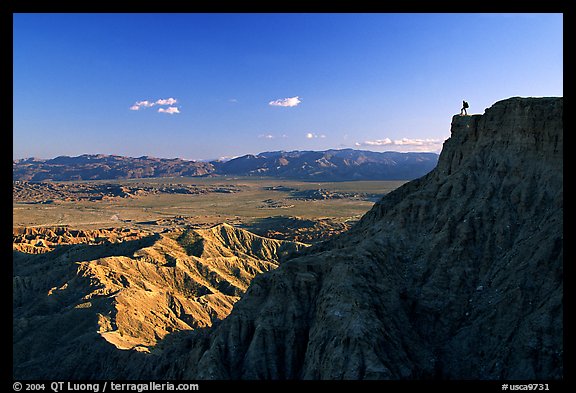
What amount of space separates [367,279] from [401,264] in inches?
186

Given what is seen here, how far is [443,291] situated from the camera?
3116 centimetres

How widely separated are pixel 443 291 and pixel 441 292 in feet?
0.61

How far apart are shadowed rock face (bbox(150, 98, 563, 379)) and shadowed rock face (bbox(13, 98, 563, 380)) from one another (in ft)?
0.29

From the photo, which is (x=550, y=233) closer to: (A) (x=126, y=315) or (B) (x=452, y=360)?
(B) (x=452, y=360)

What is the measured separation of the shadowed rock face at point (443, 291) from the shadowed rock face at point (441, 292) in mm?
88

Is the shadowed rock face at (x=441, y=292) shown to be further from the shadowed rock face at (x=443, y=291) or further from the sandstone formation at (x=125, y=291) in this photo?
the sandstone formation at (x=125, y=291)

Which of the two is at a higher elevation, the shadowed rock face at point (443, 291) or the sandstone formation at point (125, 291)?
the shadowed rock face at point (443, 291)

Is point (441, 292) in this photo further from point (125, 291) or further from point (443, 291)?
point (125, 291)

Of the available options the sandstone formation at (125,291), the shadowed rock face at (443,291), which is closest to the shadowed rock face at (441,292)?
the shadowed rock face at (443,291)

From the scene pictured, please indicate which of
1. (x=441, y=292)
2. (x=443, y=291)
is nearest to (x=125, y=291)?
(x=441, y=292)

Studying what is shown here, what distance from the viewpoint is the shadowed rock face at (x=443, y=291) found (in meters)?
25.8

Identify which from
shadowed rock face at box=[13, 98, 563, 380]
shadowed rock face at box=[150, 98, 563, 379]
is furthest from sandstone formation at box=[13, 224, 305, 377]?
shadowed rock face at box=[150, 98, 563, 379]
